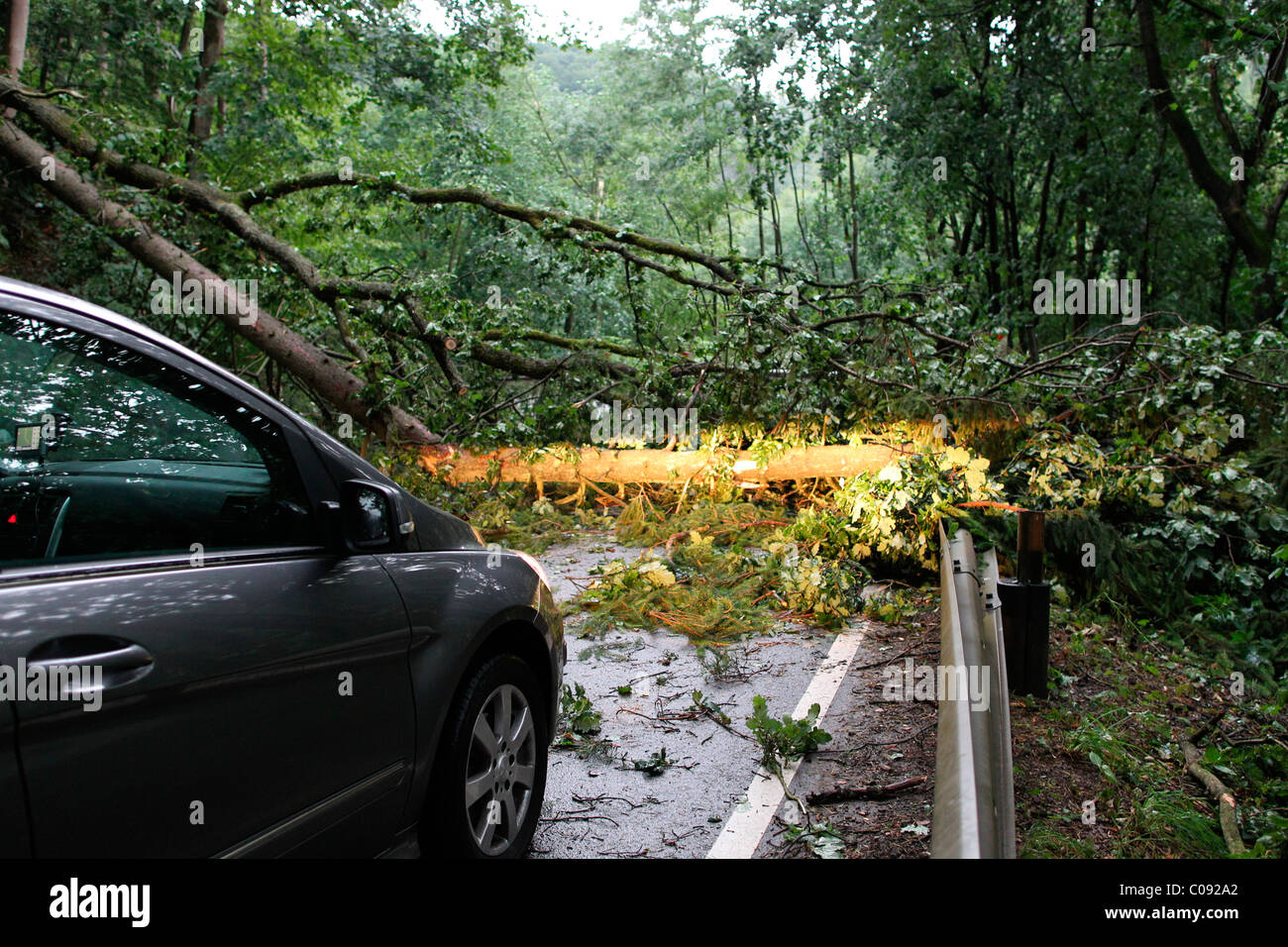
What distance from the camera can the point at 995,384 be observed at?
26.5ft

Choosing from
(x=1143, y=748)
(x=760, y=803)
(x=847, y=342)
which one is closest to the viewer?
(x=760, y=803)

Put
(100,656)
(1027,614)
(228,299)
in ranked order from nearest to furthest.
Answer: (100,656) → (1027,614) → (228,299)

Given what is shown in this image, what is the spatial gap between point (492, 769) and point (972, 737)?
4.85ft

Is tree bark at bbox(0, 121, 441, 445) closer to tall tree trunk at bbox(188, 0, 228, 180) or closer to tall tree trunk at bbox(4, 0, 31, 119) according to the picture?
tall tree trunk at bbox(4, 0, 31, 119)

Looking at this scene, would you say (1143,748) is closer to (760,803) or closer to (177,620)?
(760,803)

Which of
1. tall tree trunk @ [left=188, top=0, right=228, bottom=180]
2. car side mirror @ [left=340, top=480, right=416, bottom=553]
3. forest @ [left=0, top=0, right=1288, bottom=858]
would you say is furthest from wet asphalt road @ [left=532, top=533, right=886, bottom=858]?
tall tree trunk @ [left=188, top=0, right=228, bottom=180]

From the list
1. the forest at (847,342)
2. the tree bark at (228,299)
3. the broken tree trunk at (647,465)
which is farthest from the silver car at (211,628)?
the tree bark at (228,299)

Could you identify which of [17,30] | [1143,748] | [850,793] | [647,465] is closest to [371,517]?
[850,793]

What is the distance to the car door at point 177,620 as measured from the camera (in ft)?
5.45

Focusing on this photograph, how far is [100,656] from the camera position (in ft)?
5.59

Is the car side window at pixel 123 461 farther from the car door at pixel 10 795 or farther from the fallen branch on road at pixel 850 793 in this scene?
the fallen branch on road at pixel 850 793

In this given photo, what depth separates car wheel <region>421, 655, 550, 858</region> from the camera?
8.93 ft

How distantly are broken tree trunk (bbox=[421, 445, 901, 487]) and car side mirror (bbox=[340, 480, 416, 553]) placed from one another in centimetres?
578

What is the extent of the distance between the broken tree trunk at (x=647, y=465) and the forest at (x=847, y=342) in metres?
0.04
